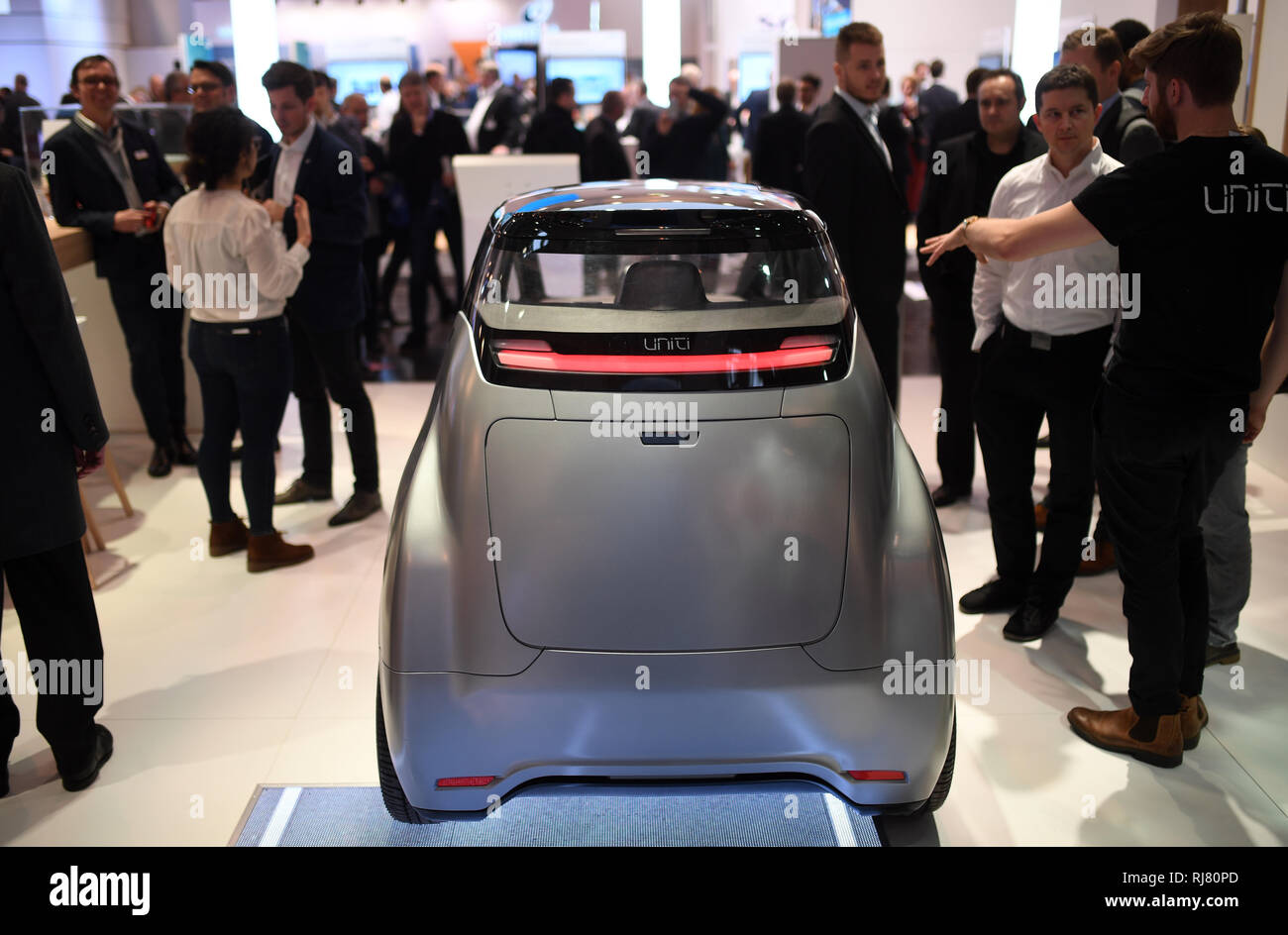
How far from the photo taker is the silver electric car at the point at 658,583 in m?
1.96

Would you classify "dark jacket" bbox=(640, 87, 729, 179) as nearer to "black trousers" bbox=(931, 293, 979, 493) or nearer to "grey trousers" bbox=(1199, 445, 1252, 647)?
"black trousers" bbox=(931, 293, 979, 493)

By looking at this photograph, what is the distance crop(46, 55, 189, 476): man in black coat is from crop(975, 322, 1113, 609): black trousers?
11.4 feet

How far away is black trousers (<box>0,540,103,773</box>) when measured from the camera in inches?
102

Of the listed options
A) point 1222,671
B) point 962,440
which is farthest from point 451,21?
point 1222,671

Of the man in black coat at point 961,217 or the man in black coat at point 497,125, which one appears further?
the man in black coat at point 497,125

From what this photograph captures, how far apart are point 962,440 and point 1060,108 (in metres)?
1.73

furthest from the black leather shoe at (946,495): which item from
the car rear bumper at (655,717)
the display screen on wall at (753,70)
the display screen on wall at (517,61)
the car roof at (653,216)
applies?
the display screen on wall at (753,70)

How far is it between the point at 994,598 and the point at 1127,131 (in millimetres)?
1629

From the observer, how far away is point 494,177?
6.52m

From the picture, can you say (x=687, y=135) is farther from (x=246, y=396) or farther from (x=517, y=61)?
(x=517, y=61)

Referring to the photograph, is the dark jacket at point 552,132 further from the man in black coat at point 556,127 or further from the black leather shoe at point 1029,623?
the black leather shoe at point 1029,623

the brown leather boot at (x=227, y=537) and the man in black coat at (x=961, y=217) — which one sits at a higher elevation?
the man in black coat at (x=961, y=217)

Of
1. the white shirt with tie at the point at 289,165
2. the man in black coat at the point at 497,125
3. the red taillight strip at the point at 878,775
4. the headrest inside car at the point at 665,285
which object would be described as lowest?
the red taillight strip at the point at 878,775
